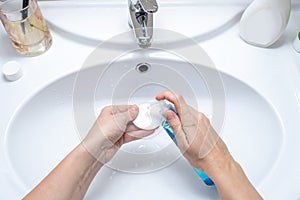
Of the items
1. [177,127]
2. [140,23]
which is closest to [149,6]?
[140,23]

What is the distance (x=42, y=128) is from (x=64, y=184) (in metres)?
0.16

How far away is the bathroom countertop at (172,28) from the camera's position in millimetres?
600

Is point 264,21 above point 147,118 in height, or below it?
above

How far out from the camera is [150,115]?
Answer: 2.06ft

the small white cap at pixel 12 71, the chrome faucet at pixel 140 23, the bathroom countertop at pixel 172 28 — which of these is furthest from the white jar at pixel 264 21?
the small white cap at pixel 12 71

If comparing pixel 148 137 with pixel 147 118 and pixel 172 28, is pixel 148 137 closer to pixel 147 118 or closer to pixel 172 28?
pixel 147 118

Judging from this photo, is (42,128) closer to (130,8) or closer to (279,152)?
(130,8)

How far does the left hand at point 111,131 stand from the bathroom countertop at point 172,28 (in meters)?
0.12

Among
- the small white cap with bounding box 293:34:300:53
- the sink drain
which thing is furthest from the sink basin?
the small white cap with bounding box 293:34:300:53

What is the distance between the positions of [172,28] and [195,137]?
0.23m

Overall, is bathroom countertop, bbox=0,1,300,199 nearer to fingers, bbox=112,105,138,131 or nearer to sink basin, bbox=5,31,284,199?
sink basin, bbox=5,31,284,199

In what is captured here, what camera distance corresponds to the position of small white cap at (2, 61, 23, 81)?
0.62 m

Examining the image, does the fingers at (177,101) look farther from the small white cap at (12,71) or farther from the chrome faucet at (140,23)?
the small white cap at (12,71)

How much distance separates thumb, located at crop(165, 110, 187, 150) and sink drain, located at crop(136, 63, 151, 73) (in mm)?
130
